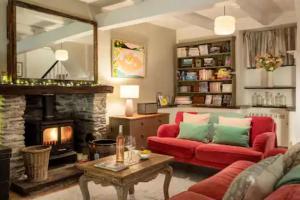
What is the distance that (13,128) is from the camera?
11.1ft

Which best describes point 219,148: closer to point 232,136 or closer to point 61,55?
point 232,136

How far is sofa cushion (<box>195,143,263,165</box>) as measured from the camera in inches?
126

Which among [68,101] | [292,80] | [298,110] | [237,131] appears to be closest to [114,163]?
[237,131]

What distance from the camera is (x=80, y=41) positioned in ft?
14.6

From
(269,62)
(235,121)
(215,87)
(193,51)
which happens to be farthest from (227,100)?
(235,121)

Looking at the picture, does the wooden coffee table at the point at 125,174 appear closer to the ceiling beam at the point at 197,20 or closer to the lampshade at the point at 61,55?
the lampshade at the point at 61,55

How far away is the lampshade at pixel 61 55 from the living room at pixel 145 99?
2cm

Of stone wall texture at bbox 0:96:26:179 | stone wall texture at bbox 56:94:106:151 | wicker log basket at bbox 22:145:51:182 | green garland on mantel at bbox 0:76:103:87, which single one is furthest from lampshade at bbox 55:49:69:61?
wicker log basket at bbox 22:145:51:182

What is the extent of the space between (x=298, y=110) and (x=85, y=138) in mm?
3342

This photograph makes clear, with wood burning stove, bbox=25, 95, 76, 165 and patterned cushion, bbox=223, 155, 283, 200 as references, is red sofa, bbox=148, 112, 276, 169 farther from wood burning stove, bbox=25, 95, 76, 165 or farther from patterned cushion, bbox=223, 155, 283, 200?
patterned cushion, bbox=223, 155, 283, 200

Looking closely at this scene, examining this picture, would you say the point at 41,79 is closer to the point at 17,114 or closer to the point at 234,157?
the point at 17,114

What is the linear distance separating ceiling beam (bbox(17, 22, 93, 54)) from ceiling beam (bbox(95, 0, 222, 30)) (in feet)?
1.12

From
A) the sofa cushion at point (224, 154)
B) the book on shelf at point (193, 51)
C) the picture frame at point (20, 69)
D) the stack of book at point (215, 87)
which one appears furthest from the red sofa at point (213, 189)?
the book on shelf at point (193, 51)

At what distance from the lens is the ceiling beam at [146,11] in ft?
11.7
